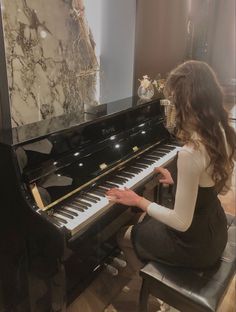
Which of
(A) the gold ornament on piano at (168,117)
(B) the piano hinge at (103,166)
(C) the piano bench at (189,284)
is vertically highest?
(A) the gold ornament on piano at (168,117)

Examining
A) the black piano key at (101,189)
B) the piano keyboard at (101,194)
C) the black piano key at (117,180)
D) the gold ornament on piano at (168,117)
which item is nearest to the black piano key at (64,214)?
the piano keyboard at (101,194)

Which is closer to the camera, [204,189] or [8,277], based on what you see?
[204,189]

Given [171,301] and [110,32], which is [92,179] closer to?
[171,301]

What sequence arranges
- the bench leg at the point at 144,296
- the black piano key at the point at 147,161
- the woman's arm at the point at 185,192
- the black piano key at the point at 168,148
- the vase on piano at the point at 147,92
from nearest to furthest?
1. the woman's arm at the point at 185,192
2. the bench leg at the point at 144,296
3. the black piano key at the point at 147,161
4. the black piano key at the point at 168,148
5. the vase on piano at the point at 147,92

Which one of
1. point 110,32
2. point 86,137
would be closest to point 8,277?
point 86,137

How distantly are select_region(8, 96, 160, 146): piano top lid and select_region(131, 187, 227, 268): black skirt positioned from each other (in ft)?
2.07

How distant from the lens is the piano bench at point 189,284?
44.5 inches

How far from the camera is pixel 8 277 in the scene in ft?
4.61

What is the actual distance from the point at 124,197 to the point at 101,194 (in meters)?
0.12

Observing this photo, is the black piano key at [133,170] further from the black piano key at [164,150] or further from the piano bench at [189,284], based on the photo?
the piano bench at [189,284]

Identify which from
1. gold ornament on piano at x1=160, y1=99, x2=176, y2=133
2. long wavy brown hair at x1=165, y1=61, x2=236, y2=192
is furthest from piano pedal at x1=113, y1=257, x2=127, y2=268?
long wavy brown hair at x1=165, y1=61, x2=236, y2=192

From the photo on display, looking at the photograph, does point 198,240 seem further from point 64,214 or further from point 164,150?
point 164,150

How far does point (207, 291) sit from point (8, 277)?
2.90ft

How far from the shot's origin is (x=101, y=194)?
137 centimetres
